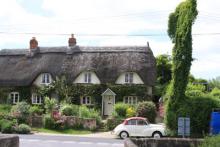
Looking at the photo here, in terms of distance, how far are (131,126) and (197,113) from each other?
4.78 metres

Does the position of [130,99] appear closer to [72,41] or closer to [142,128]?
[72,41]

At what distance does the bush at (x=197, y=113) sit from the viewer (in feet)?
120

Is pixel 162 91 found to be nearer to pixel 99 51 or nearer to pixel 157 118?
pixel 99 51

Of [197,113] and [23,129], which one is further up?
[197,113]

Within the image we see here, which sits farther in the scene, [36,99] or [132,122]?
[36,99]

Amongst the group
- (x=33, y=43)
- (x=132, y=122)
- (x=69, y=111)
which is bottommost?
(x=132, y=122)

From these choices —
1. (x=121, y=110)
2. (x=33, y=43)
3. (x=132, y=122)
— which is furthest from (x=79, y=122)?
(x=33, y=43)

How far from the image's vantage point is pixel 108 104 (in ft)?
184

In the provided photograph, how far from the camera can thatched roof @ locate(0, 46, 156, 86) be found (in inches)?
2217

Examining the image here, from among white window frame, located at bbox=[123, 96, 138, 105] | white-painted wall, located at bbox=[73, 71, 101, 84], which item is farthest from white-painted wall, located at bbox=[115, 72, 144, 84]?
white-painted wall, located at bbox=[73, 71, 101, 84]

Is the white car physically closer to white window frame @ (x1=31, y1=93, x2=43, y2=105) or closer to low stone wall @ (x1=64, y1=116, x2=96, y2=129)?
low stone wall @ (x1=64, y1=116, x2=96, y2=129)

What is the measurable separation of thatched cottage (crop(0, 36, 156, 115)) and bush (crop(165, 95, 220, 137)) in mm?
18157

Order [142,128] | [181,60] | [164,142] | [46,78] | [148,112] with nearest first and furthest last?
[164,142] < [142,128] < [181,60] < [148,112] < [46,78]

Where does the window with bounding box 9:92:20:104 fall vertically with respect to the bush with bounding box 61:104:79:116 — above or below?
above
